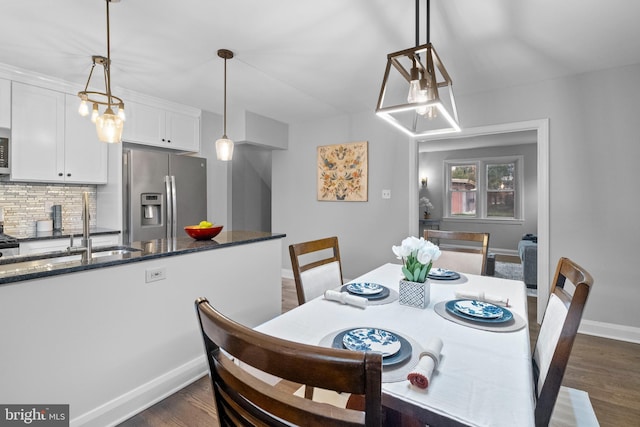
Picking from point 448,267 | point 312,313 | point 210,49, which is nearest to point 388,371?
point 312,313

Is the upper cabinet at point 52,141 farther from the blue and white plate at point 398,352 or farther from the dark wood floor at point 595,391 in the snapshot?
the blue and white plate at point 398,352

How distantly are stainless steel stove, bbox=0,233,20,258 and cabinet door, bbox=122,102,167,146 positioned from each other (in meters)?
1.33

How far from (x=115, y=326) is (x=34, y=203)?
7.87 ft

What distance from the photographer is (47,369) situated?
1.46 m

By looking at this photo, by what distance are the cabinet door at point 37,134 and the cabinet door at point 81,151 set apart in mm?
49

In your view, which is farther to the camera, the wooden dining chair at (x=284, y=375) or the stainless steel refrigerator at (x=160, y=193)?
the stainless steel refrigerator at (x=160, y=193)

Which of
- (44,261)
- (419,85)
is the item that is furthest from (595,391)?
(44,261)

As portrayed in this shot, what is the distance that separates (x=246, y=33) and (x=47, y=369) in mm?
2205

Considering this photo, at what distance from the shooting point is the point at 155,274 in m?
1.88

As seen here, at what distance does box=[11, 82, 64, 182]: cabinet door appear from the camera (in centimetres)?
279

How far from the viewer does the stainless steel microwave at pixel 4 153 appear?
9.05 feet

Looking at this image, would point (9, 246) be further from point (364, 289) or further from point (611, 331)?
point (611, 331)

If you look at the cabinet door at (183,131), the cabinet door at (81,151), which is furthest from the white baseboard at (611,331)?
the cabinet door at (81,151)

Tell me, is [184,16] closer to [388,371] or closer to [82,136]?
[82,136]
